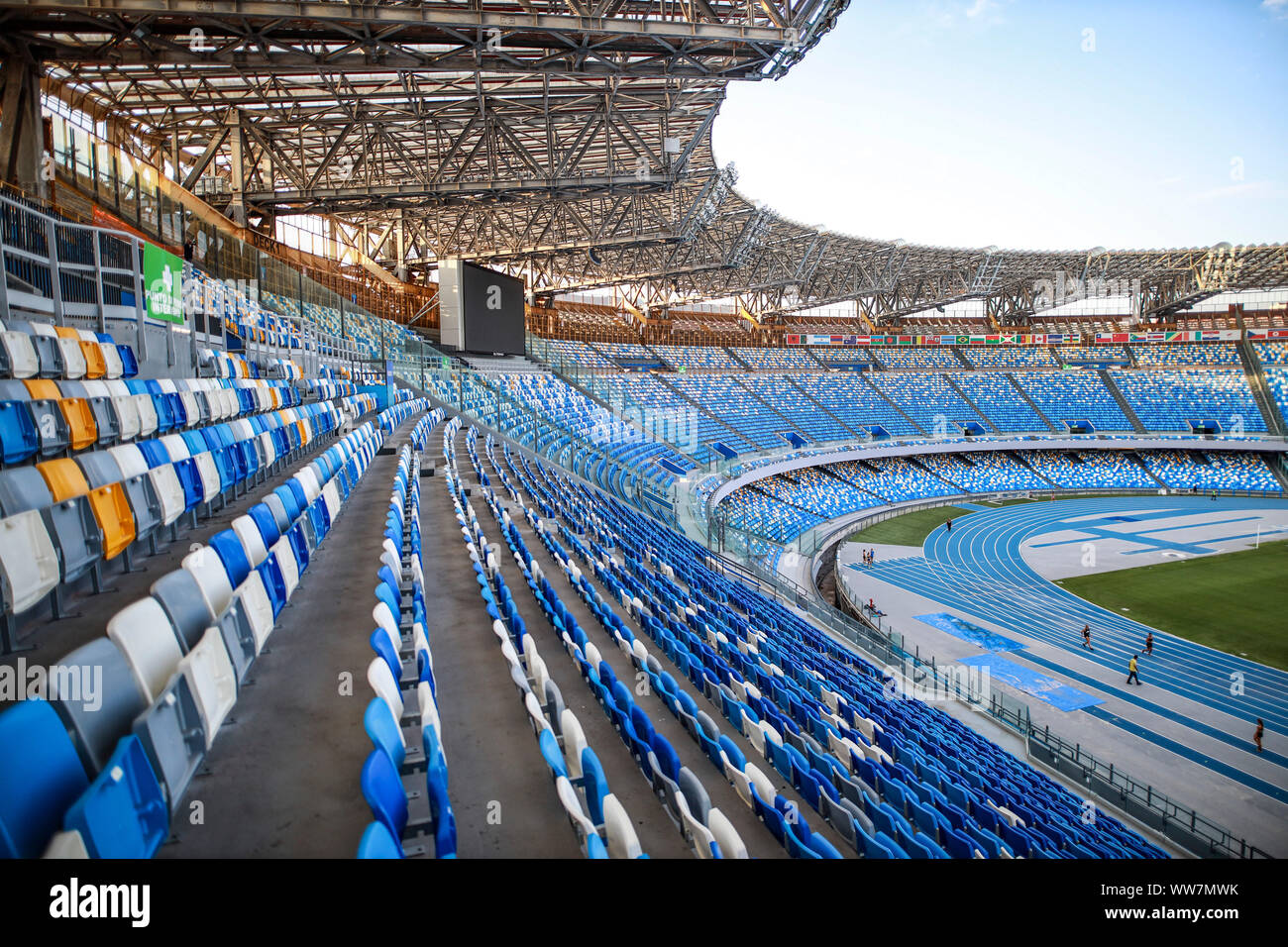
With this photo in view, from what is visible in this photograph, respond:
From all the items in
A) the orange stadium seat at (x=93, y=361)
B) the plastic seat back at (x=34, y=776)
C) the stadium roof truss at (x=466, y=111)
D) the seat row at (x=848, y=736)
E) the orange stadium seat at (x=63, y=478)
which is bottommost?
the seat row at (x=848, y=736)

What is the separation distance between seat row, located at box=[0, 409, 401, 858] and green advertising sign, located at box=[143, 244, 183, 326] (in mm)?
5669

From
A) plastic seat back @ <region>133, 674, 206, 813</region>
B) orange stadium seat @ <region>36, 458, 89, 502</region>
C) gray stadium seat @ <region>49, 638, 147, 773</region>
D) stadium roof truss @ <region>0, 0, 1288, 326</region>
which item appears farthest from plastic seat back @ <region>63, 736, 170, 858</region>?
stadium roof truss @ <region>0, 0, 1288, 326</region>

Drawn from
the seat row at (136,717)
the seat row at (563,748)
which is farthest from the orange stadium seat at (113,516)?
the seat row at (563,748)

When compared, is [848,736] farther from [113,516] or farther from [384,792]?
[113,516]

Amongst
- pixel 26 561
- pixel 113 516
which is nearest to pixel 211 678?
pixel 26 561

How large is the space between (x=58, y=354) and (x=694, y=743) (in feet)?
20.0

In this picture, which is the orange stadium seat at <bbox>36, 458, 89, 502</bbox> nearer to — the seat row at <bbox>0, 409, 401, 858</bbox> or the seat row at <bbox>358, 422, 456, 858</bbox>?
the seat row at <bbox>0, 409, 401, 858</bbox>

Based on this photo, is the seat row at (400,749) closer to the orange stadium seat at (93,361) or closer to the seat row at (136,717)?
the seat row at (136,717)

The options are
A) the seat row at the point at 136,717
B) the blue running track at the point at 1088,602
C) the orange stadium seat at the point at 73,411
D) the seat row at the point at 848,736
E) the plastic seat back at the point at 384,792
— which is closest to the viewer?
the seat row at the point at 136,717

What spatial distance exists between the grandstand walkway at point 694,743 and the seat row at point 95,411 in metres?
3.62

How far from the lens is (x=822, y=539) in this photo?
976 inches

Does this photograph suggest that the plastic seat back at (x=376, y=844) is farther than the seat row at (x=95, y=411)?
No

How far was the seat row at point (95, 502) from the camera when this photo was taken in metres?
2.92

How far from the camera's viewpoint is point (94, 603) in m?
3.66
